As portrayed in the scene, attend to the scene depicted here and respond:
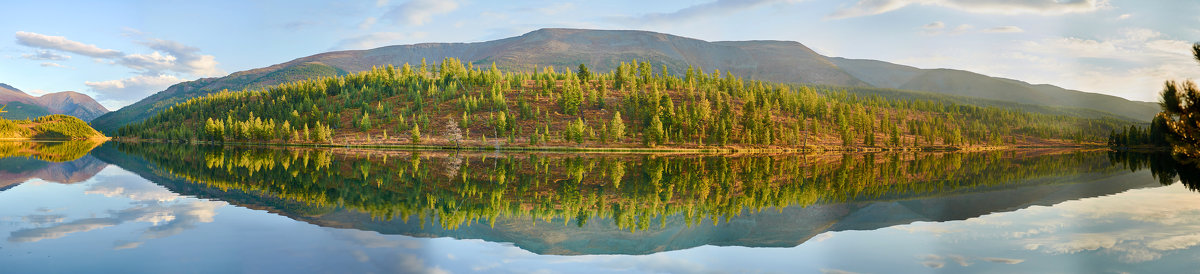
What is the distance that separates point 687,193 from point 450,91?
152 m

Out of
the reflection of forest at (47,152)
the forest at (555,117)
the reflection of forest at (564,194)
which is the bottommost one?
the reflection of forest at (47,152)

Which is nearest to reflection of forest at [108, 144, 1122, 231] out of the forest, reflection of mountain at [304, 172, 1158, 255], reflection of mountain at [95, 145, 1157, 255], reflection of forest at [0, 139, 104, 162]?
reflection of mountain at [95, 145, 1157, 255]

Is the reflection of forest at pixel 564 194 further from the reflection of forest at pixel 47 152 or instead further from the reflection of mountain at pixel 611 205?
the reflection of forest at pixel 47 152

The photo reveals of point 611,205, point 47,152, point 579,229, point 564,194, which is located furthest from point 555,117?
point 579,229

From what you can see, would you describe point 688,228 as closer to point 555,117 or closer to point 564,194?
point 564,194

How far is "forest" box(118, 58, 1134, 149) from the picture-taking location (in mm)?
131250

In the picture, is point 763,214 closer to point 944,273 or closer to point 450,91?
point 944,273

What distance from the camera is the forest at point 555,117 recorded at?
5167 inches

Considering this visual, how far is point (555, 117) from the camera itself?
5989 inches

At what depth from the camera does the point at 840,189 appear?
35250 mm

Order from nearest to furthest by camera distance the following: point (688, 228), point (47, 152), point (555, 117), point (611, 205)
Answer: point (688, 228) → point (611, 205) → point (47, 152) → point (555, 117)

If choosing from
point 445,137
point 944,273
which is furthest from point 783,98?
point 944,273

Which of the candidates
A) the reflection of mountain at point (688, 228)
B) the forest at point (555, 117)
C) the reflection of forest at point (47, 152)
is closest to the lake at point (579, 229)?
the reflection of mountain at point (688, 228)

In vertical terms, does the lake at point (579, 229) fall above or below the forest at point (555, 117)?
below
